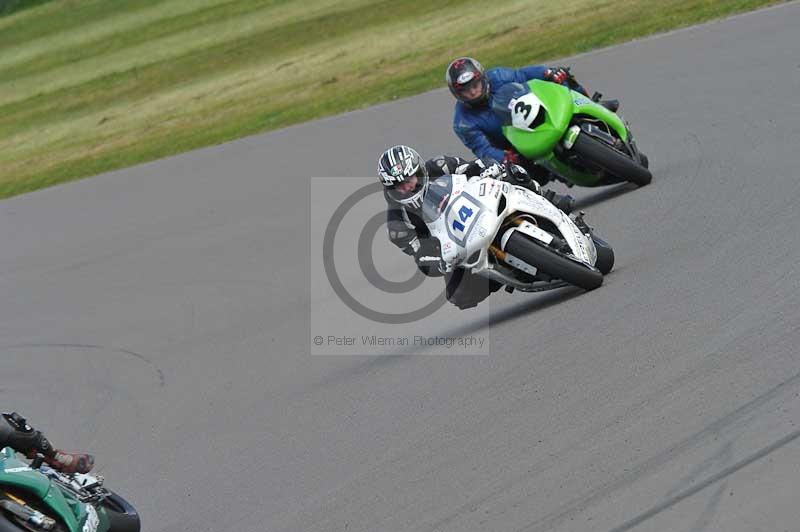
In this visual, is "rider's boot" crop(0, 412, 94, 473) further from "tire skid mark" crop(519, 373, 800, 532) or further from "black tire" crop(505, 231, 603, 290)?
"black tire" crop(505, 231, 603, 290)

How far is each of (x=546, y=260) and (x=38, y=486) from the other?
3.50 meters

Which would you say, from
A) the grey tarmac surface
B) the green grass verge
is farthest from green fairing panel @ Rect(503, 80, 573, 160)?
the green grass verge

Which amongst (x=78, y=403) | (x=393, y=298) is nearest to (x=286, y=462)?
(x=78, y=403)

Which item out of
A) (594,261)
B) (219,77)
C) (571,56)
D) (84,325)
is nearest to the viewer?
(594,261)

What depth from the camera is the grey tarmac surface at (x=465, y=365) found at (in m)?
5.23

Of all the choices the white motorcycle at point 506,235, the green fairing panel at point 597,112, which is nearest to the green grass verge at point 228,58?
the green fairing panel at point 597,112

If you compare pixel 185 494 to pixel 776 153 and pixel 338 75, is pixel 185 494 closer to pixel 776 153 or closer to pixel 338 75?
pixel 776 153

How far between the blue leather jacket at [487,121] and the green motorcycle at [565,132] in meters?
0.16

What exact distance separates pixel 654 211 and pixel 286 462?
14.1 ft

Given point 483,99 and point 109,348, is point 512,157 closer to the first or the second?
point 483,99

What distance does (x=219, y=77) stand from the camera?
27.1m

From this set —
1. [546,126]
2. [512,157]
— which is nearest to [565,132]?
[546,126]

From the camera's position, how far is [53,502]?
5.61 m

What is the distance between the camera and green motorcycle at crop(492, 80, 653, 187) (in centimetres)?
990
